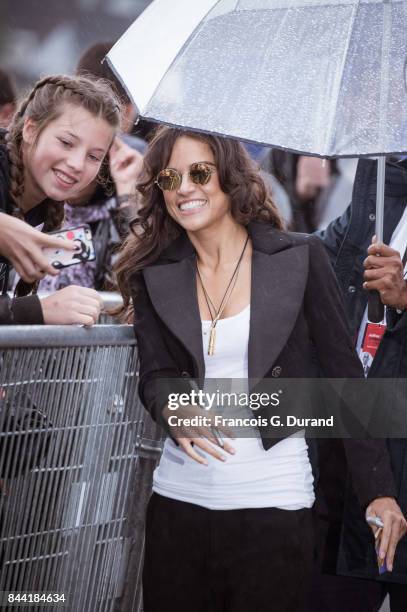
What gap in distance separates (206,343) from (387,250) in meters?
0.64

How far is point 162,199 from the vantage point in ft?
10.5

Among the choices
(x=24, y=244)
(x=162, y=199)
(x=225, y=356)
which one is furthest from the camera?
(x=162, y=199)

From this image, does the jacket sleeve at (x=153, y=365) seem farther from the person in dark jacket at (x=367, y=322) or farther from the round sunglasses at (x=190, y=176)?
the person in dark jacket at (x=367, y=322)

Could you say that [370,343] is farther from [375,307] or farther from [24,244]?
[24,244]

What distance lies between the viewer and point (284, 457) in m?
2.78

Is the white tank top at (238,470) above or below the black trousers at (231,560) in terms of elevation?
above

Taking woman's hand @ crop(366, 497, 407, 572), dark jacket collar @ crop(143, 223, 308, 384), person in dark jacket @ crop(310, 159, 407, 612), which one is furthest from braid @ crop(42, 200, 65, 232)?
woman's hand @ crop(366, 497, 407, 572)

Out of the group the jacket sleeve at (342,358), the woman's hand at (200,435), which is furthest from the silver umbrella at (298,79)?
the woman's hand at (200,435)

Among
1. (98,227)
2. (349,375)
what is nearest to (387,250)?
(349,375)

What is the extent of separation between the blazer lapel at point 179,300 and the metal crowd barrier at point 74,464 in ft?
0.58

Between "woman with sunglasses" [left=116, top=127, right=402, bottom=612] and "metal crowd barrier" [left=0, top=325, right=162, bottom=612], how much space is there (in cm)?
17

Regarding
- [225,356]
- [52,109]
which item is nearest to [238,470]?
[225,356]

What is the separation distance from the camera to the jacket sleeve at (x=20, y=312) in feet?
9.42

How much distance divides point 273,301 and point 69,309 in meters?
0.59
